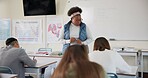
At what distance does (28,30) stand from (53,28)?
90 centimetres

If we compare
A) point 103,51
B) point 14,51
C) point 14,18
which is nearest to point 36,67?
point 14,51

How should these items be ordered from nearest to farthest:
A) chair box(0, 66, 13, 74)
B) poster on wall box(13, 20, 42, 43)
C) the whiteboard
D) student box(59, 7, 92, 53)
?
chair box(0, 66, 13, 74), student box(59, 7, 92, 53), the whiteboard, poster on wall box(13, 20, 42, 43)

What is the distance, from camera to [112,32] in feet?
18.7

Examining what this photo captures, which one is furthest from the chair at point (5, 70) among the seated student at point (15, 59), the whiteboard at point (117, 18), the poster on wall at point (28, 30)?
the poster on wall at point (28, 30)

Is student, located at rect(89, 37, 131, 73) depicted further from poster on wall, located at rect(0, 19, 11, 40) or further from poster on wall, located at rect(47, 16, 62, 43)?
poster on wall, located at rect(0, 19, 11, 40)

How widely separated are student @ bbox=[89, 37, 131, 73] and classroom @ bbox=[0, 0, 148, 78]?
276 centimetres

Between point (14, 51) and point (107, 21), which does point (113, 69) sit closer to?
point (14, 51)

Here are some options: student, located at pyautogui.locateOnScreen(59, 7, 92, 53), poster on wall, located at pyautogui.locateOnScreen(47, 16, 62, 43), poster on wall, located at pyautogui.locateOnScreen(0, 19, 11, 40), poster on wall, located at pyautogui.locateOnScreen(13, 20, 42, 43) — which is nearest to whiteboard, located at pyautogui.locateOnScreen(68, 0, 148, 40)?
poster on wall, located at pyautogui.locateOnScreen(47, 16, 62, 43)

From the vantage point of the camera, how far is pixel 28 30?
22.0 ft

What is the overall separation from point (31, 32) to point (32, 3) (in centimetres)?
91

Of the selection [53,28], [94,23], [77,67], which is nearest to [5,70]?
[77,67]

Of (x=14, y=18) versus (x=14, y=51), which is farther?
(x=14, y=18)

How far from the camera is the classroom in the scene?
17.9ft

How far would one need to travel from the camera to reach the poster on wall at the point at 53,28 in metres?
6.32
